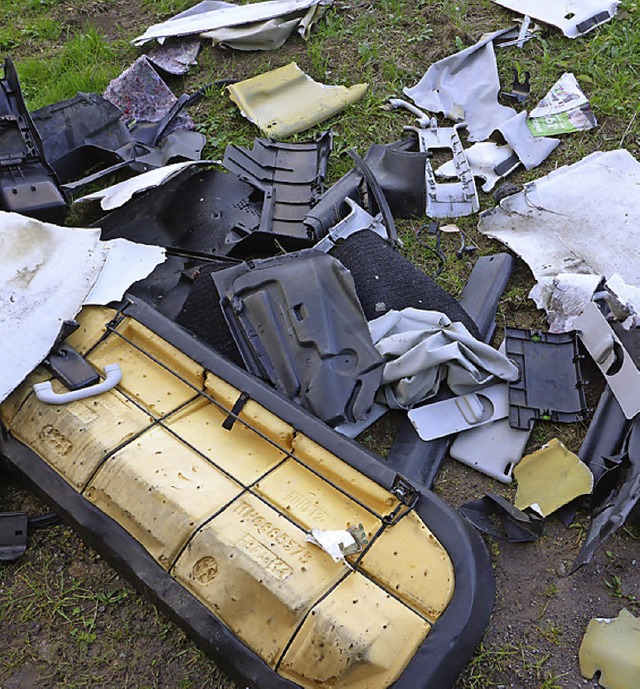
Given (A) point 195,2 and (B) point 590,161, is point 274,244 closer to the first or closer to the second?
(B) point 590,161

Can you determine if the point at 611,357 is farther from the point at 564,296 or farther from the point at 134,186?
the point at 134,186

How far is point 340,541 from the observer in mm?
1940

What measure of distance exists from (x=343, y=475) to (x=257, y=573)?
0.37 m

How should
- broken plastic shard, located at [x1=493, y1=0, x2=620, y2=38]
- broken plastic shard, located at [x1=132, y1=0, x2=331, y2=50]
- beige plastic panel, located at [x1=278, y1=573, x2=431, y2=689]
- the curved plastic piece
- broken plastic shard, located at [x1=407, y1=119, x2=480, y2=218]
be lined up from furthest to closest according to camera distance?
broken plastic shard, located at [x1=132, y1=0, x2=331, y2=50]
broken plastic shard, located at [x1=493, y1=0, x2=620, y2=38]
broken plastic shard, located at [x1=407, y1=119, x2=480, y2=218]
the curved plastic piece
beige plastic panel, located at [x1=278, y1=573, x2=431, y2=689]

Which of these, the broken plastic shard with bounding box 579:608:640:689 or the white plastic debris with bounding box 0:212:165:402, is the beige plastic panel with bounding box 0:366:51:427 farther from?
the broken plastic shard with bounding box 579:608:640:689

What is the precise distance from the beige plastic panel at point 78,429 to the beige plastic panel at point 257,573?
1.45 feet

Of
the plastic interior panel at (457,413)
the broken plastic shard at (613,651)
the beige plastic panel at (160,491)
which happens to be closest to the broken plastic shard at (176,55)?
the plastic interior panel at (457,413)

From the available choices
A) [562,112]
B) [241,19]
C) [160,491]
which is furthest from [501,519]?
[241,19]

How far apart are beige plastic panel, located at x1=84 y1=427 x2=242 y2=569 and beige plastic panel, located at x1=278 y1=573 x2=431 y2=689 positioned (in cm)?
43

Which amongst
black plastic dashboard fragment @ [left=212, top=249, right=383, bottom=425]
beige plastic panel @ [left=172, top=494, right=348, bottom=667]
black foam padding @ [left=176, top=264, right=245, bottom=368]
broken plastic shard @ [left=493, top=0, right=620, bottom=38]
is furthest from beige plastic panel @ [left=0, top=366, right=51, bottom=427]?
broken plastic shard @ [left=493, top=0, right=620, bottom=38]

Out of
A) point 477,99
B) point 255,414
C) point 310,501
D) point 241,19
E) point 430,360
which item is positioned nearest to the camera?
point 310,501

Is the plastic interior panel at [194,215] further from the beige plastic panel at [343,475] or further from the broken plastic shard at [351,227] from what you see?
the beige plastic panel at [343,475]


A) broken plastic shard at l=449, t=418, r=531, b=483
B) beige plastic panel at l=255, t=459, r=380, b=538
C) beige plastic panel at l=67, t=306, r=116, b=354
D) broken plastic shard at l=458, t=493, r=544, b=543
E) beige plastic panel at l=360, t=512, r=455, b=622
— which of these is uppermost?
beige plastic panel at l=67, t=306, r=116, b=354

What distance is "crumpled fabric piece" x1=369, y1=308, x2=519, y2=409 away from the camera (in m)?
2.68
